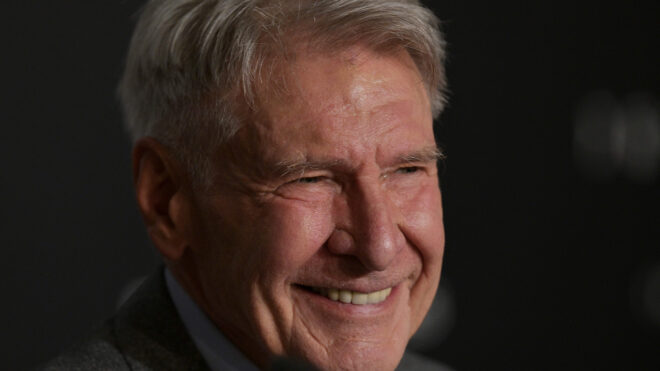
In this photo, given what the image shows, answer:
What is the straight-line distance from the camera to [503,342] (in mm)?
2740

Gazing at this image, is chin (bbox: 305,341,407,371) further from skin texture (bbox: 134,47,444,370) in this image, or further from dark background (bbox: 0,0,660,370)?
dark background (bbox: 0,0,660,370)

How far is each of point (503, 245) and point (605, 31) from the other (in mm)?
738

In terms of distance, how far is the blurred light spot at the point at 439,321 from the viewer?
2670 millimetres

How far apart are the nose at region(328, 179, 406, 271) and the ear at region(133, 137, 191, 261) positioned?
0.25 meters

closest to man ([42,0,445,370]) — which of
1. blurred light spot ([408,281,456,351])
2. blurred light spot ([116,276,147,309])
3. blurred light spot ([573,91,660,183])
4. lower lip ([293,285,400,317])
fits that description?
lower lip ([293,285,400,317])

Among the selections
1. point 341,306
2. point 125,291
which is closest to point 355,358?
point 341,306

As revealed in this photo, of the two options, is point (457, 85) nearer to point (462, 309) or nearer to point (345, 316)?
point (462, 309)

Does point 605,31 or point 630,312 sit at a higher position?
point 605,31

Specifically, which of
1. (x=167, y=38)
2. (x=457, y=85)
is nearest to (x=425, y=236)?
(x=167, y=38)

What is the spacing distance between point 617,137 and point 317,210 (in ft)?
5.63

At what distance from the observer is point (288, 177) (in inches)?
48.0

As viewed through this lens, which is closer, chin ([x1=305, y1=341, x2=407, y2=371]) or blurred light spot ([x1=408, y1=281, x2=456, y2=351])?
chin ([x1=305, y1=341, x2=407, y2=371])

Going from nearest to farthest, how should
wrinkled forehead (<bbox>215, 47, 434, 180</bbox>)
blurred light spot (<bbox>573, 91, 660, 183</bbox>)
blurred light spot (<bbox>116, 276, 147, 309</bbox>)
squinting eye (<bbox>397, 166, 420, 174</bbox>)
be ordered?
wrinkled forehead (<bbox>215, 47, 434, 180</bbox>) → squinting eye (<bbox>397, 166, 420, 174</bbox>) → blurred light spot (<bbox>116, 276, 147, 309</bbox>) → blurred light spot (<bbox>573, 91, 660, 183</bbox>)

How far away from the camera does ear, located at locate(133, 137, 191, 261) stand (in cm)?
132
